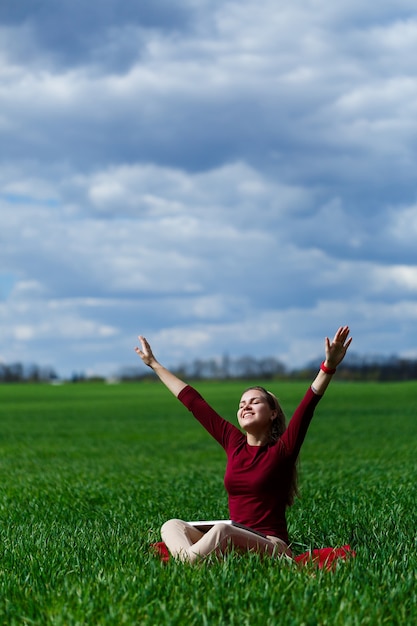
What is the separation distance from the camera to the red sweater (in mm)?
7465

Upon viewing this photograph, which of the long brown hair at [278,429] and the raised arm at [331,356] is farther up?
the raised arm at [331,356]

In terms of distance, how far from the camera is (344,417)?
42344 millimetres

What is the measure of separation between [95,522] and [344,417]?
32875 millimetres

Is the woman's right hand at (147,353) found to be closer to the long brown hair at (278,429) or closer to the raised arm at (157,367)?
the raised arm at (157,367)

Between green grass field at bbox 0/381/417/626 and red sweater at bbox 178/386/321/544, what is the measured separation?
2.03 feet

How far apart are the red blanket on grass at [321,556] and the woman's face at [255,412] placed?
1.21 metres

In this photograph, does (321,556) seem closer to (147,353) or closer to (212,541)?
(212,541)

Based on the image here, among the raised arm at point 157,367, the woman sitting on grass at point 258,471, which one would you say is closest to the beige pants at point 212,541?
the woman sitting on grass at point 258,471

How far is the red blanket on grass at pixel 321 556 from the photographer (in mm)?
7078

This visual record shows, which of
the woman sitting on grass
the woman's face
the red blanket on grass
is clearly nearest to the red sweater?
the woman sitting on grass

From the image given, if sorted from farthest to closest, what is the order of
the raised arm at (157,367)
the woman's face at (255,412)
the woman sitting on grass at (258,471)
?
the raised arm at (157,367), the woman's face at (255,412), the woman sitting on grass at (258,471)

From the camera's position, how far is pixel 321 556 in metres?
7.34

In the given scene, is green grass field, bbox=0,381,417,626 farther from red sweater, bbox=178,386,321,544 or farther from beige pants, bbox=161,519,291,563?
red sweater, bbox=178,386,321,544

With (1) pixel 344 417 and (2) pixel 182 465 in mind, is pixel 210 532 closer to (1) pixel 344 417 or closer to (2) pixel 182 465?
(2) pixel 182 465
